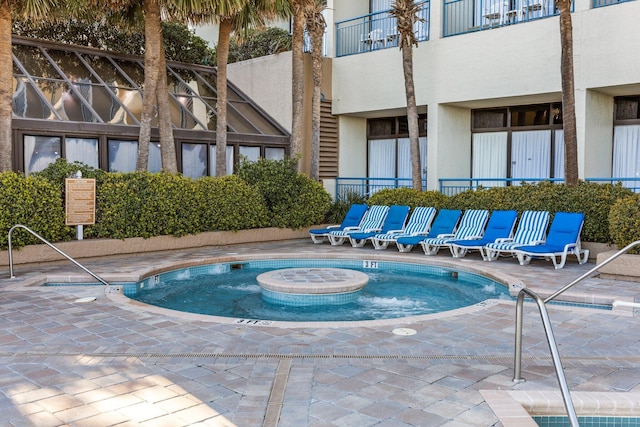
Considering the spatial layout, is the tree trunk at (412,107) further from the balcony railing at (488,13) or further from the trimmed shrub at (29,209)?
the trimmed shrub at (29,209)

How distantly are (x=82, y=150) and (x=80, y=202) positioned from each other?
291 centimetres

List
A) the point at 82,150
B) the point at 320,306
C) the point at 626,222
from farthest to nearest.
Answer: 1. the point at 82,150
2. the point at 626,222
3. the point at 320,306

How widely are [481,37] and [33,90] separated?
37.1 ft

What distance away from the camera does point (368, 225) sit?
14.5 metres

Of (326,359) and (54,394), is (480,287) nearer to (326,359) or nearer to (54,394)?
(326,359)

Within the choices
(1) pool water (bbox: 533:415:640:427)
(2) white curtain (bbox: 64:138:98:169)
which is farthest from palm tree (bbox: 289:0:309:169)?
(1) pool water (bbox: 533:415:640:427)

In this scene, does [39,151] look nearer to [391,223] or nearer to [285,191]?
[285,191]

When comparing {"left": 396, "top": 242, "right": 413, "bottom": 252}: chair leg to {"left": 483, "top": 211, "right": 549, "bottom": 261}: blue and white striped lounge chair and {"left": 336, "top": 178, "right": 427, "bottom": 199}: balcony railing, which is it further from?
{"left": 336, "top": 178, "right": 427, "bottom": 199}: balcony railing

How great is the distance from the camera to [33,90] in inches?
543

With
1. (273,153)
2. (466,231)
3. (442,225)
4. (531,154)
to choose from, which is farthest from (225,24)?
(531,154)

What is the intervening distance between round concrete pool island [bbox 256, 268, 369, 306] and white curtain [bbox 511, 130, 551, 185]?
29.9 feet

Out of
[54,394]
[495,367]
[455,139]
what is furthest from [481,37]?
[54,394]

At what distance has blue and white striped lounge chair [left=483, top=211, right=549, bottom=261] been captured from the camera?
11461 millimetres

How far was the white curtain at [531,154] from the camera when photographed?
16344 mm
